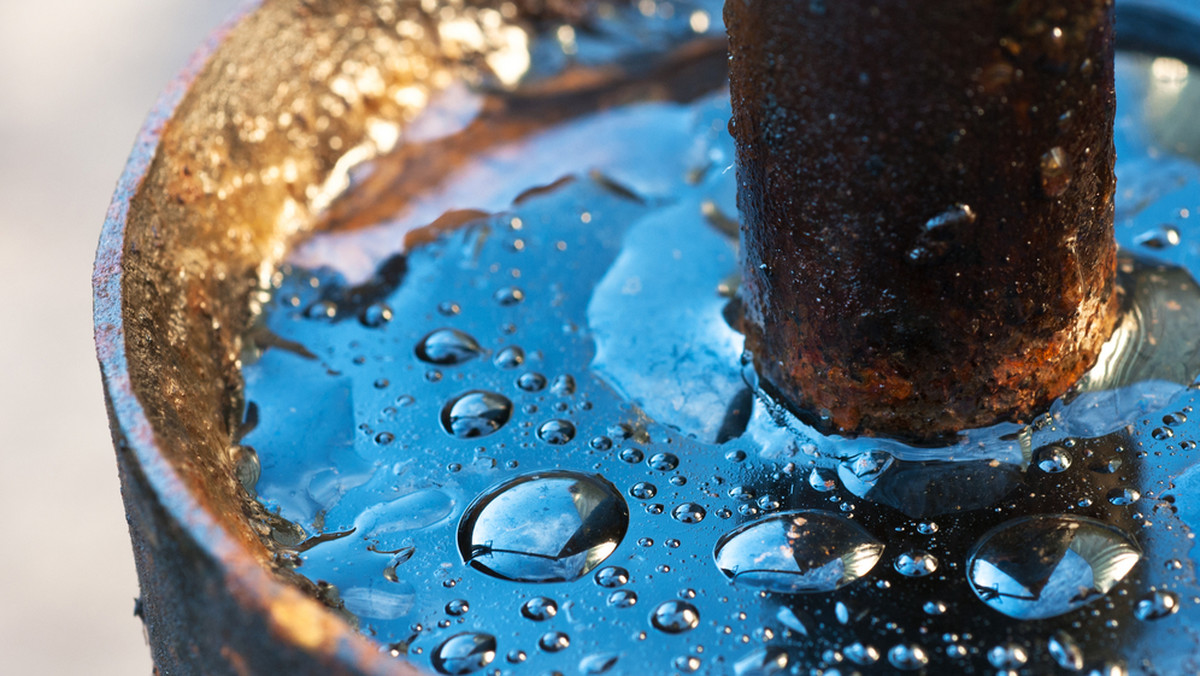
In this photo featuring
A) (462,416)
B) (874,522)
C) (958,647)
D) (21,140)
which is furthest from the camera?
(21,140)

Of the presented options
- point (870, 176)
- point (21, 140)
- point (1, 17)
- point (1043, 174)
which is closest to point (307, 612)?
point (870, 176)

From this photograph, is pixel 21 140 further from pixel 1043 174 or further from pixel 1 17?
pixel 1043 174

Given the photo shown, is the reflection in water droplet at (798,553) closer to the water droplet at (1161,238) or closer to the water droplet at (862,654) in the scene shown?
the water droplet at (862,654)

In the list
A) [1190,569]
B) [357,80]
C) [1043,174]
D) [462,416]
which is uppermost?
[357,80]

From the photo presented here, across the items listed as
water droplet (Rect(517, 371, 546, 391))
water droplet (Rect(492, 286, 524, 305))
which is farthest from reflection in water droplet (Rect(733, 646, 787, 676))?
water droplet (Rect(492, 286, 524, 305))

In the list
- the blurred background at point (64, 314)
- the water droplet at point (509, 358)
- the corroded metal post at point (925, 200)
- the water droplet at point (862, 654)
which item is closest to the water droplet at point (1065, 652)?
the water droplet at point (862, 654)

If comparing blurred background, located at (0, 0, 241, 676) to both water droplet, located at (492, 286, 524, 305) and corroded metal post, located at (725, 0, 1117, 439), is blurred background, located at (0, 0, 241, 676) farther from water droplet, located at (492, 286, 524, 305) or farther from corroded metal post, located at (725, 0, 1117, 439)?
corroded metal post, located at (725, 0, 1117, 439)

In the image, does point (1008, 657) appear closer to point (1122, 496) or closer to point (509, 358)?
point (1122, 496)
